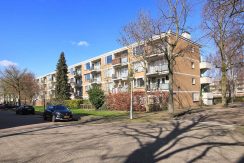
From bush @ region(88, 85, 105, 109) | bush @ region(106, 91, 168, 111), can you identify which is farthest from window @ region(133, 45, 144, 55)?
bush @ region(88, 85, 105, 109)

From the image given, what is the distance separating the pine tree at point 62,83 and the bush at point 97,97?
64.1 ft

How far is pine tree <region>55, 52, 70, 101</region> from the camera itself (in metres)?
55.8

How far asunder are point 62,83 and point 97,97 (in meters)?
21.7

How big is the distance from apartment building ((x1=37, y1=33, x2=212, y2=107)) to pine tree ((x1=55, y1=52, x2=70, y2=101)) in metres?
5.79

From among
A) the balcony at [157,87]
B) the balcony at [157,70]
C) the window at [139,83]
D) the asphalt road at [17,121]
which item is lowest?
the asphalt road at [17,121]

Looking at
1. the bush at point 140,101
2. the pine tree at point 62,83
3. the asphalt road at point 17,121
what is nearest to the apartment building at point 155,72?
the bush at point 140,101

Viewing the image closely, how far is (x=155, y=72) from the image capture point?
36938mm

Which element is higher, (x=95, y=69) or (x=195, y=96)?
(x=95, y=69)

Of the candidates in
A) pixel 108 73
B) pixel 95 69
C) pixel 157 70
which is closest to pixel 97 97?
pixel 157 70

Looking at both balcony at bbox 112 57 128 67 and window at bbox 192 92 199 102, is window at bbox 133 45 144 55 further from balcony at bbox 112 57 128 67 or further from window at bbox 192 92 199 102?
window at bbox 192 92 199 102

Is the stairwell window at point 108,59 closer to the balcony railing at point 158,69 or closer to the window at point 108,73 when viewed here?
the window at point 108,73

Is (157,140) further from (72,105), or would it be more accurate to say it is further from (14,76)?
(14,76)

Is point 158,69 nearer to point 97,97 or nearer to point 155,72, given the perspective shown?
point 155,72

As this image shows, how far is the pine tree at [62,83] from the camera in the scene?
183 ft
